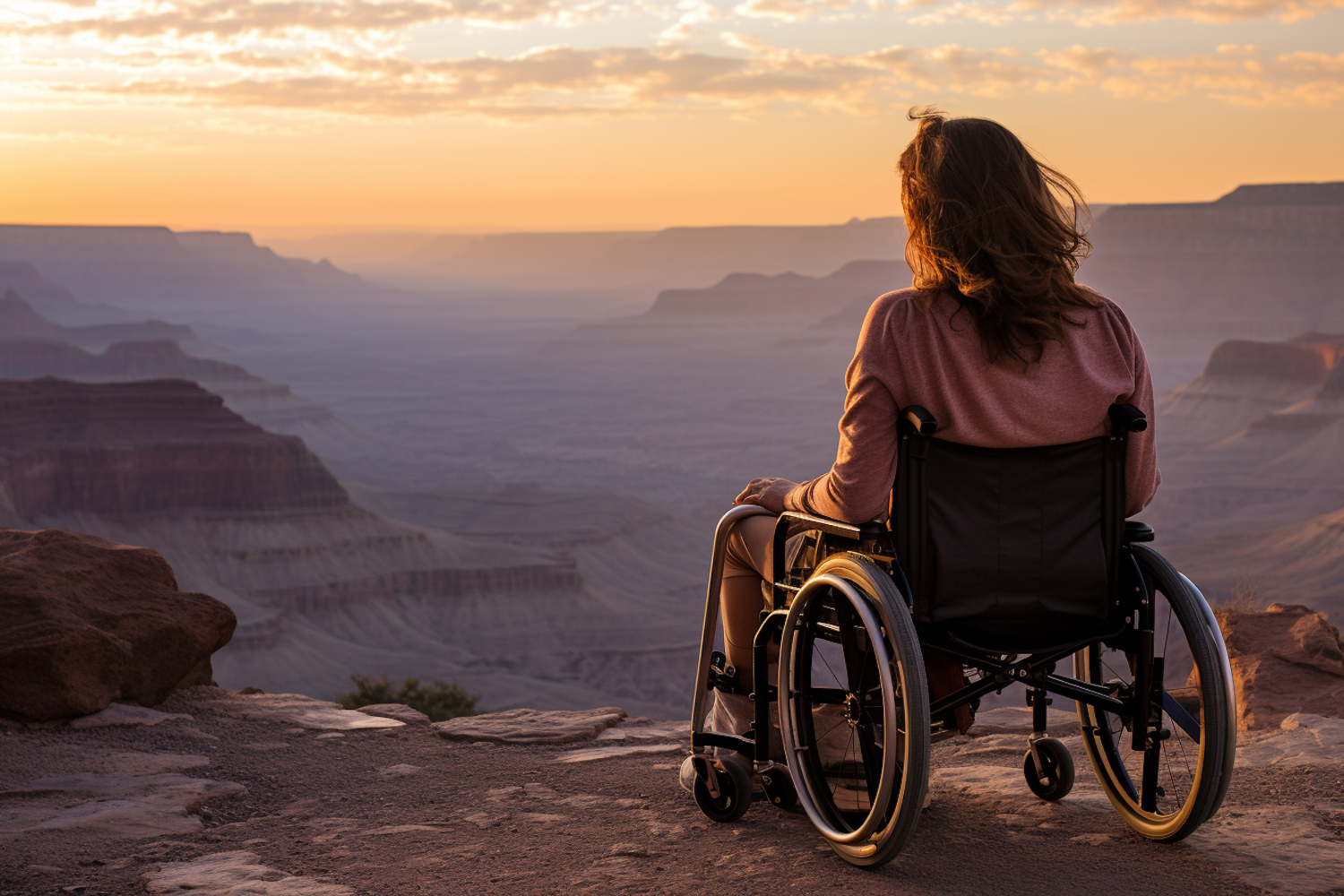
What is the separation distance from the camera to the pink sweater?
2680 mm

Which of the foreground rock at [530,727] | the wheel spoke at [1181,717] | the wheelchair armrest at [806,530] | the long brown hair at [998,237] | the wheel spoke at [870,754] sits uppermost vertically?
the long brown hair at [998,237]

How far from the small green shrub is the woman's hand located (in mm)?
8150

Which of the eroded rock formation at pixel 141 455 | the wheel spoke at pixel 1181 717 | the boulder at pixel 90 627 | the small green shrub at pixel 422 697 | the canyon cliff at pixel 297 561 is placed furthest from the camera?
the eroded rock formation at pixel 141 455

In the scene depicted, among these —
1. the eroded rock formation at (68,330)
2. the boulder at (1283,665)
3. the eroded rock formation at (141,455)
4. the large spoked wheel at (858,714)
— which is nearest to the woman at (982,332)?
the large spoked wheel at (858,714)

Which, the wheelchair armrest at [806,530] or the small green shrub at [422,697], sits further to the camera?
the small green shrub at [422,697]

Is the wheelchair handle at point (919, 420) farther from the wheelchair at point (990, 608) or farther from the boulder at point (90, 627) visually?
the boulder at point (90, 627)

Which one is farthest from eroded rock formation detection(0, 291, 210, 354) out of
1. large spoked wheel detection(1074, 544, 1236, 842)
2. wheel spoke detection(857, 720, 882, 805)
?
large spoked wheel detection(1074, 544, 1236, 842)

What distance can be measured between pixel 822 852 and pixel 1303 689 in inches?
133

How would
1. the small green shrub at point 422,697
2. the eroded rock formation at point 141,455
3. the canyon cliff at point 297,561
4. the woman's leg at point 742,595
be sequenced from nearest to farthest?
the woman's leg at point 742,595
the small green shrub at point 422,697
the canyon cliff at point 297,561
the eroded rock formation at point 141,455

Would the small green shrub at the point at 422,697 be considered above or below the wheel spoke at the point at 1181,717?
below

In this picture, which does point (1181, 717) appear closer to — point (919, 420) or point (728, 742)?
point (919, 420)

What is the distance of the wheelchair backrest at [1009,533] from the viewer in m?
2.71

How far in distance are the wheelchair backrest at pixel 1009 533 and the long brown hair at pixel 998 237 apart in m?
0.26

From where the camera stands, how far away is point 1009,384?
2676 mm
